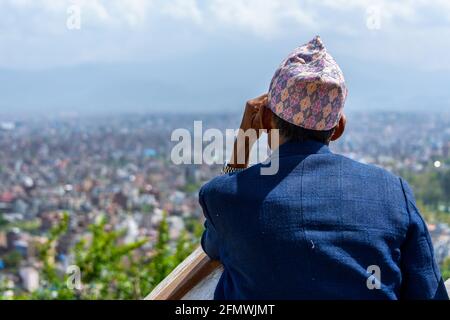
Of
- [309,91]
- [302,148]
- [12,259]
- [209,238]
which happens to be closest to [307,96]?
[309,91]

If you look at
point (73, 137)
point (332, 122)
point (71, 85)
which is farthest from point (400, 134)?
point (71, 85)

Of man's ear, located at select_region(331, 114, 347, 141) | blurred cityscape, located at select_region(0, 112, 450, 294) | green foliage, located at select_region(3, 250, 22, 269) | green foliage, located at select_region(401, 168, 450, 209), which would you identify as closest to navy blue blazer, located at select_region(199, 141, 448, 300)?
man's ear, located at select_region(331, 114, 347, 141)

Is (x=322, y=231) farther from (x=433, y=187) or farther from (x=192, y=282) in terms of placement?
(x=433, y=187)

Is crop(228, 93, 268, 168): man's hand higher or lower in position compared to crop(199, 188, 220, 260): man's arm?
higher

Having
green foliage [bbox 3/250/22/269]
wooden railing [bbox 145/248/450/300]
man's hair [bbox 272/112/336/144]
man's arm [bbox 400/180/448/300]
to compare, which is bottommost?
green foliage [bbox 3/250/22/269]

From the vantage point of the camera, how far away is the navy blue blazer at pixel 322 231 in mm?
1582

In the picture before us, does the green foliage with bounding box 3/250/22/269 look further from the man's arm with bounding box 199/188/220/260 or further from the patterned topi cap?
the patterned topi cap

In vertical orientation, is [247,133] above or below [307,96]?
below

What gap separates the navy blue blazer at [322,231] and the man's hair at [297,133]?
24 millimetres

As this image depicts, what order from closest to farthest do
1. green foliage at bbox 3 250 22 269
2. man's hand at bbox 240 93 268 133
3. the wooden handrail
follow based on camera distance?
man's hand at bbox 240 93 268 133 → the wooden handrail → green foliage at bbox 3 250 22 269

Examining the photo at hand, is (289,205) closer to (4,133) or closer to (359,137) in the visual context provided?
(359,137)

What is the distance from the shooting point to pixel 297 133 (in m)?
1.70

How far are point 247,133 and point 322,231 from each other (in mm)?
443

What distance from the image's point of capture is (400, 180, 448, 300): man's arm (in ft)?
5.38
